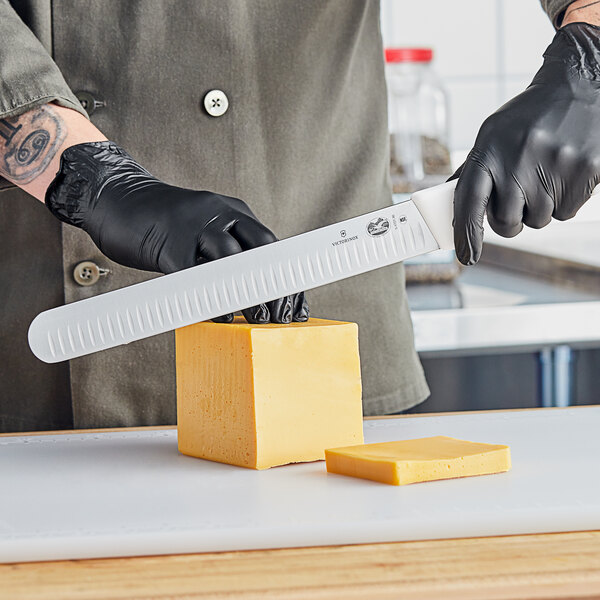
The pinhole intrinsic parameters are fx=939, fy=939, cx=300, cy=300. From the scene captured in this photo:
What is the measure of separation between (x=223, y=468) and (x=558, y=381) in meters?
0.96

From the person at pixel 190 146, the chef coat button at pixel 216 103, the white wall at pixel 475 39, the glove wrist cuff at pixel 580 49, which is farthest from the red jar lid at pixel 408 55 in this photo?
the glove wrist cuff at pixel 580 49

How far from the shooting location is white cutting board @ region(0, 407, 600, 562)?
605mm

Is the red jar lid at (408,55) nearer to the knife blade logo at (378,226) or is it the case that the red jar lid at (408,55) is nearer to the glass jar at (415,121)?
the glass jar at (415,121)

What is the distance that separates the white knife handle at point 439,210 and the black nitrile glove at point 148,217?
0.44 feet

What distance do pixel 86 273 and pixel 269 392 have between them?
0.30m

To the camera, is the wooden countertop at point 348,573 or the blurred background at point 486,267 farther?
the blurred background at point 486,267

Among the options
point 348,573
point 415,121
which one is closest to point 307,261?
point 348,573

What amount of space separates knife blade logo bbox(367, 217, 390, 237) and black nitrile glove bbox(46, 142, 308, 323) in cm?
9

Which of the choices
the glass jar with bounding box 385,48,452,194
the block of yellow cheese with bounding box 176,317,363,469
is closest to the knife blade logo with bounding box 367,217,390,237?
the block of yellow cheese with bounding box 176,317,363,469

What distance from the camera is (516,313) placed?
156 cm

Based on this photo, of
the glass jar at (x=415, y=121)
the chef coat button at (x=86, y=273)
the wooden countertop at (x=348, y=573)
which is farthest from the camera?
the glass jar at (x=415, y=121)

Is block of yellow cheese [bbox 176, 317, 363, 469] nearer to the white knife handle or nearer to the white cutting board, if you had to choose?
the white cutting board

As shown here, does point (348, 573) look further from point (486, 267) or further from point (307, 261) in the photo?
point (486, 267)

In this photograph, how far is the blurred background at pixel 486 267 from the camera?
5.18 feet
